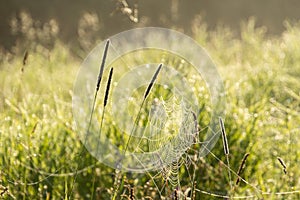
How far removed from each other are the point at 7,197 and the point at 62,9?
8334 mm


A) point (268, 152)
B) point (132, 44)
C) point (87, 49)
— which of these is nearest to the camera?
point (268, 152)

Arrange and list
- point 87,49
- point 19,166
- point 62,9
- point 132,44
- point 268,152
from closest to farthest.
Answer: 1. point 19,166
2. point 268,152
3. point 132,44
4. point 87,49
5. point 62,9

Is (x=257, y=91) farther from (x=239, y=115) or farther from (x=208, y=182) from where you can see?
(x=208, y=182)

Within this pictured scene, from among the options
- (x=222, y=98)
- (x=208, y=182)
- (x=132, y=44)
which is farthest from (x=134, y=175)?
(x=132, y=44)

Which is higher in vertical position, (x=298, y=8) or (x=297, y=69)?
(x=298, y=8)

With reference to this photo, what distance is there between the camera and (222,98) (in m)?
2.60

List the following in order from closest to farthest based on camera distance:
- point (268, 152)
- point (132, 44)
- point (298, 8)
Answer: point (268, 152), point (132, 44), point (298, 8)

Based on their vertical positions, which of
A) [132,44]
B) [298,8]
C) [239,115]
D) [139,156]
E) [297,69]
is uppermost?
[298,8]

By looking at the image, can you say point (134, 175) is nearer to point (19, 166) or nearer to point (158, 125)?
point (158, 125)

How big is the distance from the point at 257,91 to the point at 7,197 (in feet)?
5.79

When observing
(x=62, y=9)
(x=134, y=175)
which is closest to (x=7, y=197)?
(x=134, y=175)

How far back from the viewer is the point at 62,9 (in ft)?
32.8

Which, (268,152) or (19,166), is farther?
(268,152)

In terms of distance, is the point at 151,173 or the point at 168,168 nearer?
the point at 168,168
